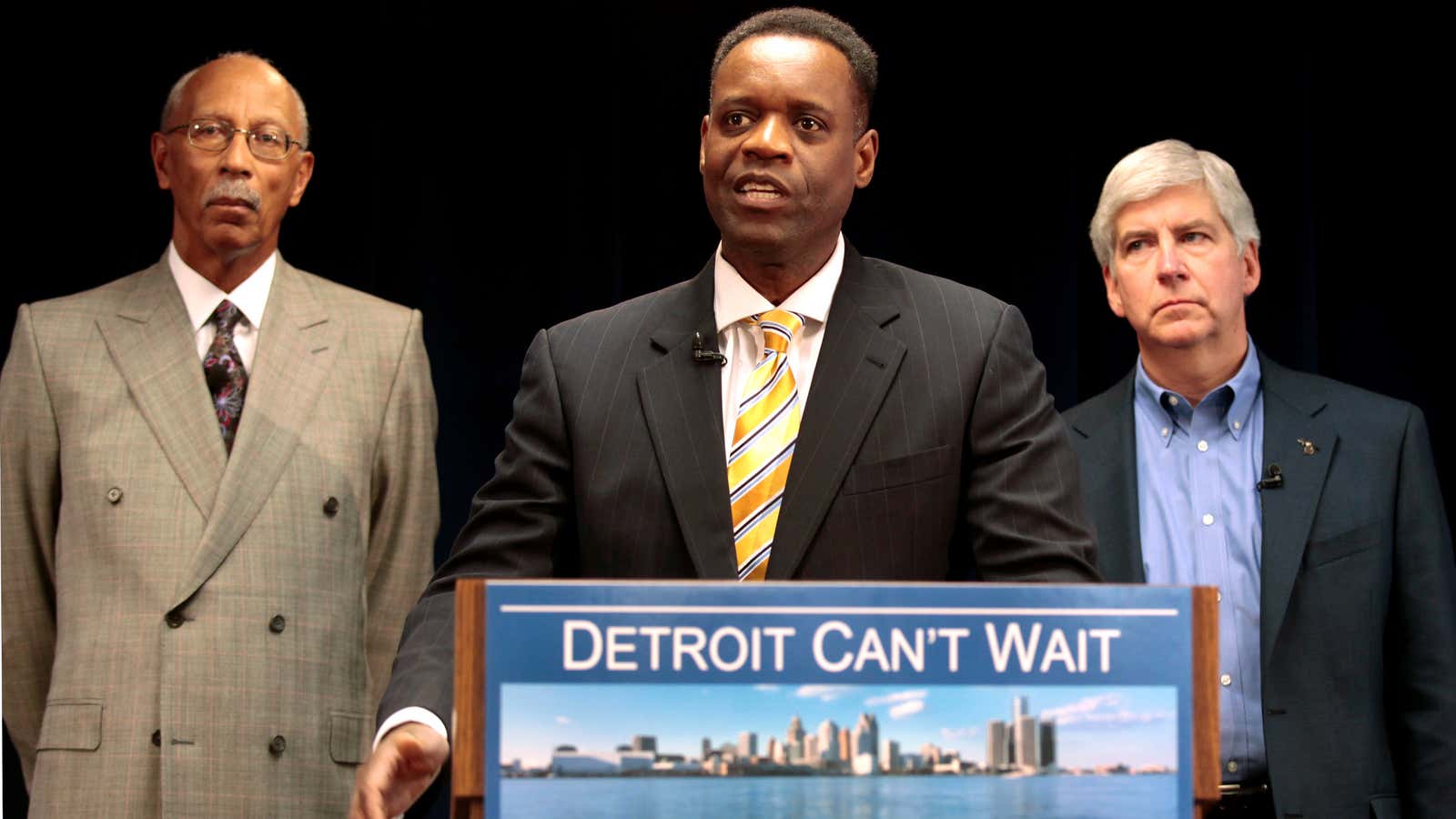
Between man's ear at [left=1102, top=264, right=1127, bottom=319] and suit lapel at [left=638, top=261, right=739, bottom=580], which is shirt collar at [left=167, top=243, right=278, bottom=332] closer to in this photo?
suit lapel at [left=638, top=261, right=739, bottom=580]

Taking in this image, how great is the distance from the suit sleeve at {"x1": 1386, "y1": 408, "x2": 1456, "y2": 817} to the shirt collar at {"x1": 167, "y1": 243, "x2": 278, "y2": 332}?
179 centimetres

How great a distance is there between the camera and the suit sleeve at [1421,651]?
2.52m

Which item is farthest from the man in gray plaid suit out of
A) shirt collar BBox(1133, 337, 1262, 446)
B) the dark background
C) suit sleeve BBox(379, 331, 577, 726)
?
shirt collar BBox(1133, 337, 1262, 446)

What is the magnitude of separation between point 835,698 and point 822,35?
93 cm

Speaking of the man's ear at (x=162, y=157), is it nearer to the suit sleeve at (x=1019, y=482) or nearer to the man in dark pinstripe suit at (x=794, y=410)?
the man in dark pinstripe suit at (x=794, y=410)

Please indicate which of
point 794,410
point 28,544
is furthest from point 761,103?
point 28,544

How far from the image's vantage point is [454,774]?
3.76 ft

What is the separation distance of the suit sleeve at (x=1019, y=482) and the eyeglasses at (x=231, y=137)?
1528mm

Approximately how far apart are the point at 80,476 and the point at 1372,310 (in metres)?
2.41

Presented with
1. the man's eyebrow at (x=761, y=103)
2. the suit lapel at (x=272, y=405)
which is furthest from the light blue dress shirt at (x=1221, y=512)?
the suit lapel at (x=272, y=405)

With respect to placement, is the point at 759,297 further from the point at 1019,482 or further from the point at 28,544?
the point at 28,544

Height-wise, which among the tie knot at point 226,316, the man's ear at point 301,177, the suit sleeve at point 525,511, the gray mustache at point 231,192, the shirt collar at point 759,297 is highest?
the man's ear at point 301,177

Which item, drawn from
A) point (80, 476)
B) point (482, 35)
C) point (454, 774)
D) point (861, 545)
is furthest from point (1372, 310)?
point (454, 774)

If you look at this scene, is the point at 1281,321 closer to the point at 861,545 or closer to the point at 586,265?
the point at 586,265
